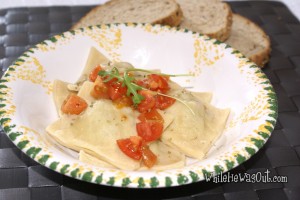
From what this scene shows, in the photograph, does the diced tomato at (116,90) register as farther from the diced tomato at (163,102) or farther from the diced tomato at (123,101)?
the diced tomato at (163,102)

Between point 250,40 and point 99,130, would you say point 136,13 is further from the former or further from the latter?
point 99,130

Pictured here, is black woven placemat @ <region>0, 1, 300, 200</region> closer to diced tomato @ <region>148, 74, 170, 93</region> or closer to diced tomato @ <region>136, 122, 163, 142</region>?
diced tomato @ <region>136, 122, 163, 142</region>

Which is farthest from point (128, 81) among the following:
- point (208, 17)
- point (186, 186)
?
point (208, 17)

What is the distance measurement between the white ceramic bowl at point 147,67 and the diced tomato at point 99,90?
44cm

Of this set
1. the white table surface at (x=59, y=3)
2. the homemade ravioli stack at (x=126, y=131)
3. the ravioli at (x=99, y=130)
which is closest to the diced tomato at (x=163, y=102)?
the homemade ravioli stack at (x=126, y=131)

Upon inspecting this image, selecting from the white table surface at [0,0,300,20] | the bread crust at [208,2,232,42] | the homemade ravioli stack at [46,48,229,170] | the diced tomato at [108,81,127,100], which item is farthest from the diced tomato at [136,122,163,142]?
the white table surface at [0,0,300,20]

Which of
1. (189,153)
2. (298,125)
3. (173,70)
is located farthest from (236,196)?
(173,70)

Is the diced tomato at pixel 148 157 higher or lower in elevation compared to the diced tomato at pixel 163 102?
lower

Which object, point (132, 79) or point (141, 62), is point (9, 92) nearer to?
point (132, 79)

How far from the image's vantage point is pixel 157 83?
3441 millimetres

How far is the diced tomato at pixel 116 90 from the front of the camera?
331 cm

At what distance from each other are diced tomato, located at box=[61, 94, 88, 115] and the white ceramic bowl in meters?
0.21

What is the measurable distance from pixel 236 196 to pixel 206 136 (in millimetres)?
512

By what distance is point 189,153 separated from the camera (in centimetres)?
325
